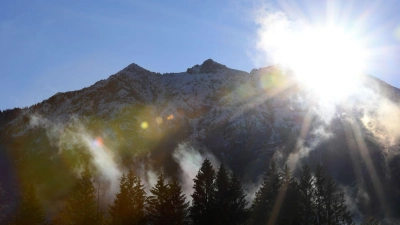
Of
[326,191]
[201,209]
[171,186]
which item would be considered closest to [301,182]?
[326,191]

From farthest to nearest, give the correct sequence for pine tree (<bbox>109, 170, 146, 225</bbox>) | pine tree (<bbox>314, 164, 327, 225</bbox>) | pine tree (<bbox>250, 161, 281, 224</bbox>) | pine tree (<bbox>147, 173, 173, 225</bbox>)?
pine tree (<bbox>314, 164, 327, 225</bbox>) → pine tree (<bbox>250, 161, 281, 224</bbox>) → pine tree (<bbox>109, 170, 146, 225</bbox>) → pine tree (<bbox>147, 173, 173, 225</bbox>)

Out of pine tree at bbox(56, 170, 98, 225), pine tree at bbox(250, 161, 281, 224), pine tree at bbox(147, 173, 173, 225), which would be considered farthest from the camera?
pine tree at bbox(250, 161, 281, 224)

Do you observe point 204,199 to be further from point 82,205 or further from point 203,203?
point 82,205

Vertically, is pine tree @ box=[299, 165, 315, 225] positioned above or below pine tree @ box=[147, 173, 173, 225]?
above

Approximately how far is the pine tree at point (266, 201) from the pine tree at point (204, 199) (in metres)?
10.2

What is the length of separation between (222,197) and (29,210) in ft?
99.7

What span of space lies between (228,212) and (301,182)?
1615 centimetres

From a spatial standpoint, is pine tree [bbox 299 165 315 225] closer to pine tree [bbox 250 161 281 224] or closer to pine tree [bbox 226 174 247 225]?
pine tree [bbox 250 161 281 224]

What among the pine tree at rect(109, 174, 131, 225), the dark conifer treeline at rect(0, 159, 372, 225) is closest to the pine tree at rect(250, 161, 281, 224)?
the dark conifer treeline at rect(0, 159, 372, 225)

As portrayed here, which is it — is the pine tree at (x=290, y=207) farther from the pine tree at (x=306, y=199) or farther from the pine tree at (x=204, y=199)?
the pine tree at (x=204, y=199)

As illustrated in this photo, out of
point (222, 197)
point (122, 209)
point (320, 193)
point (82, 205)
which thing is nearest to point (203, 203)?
point (222, 197)

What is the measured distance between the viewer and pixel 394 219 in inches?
7539

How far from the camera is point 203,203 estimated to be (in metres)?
54.8

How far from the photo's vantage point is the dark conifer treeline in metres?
51.6
